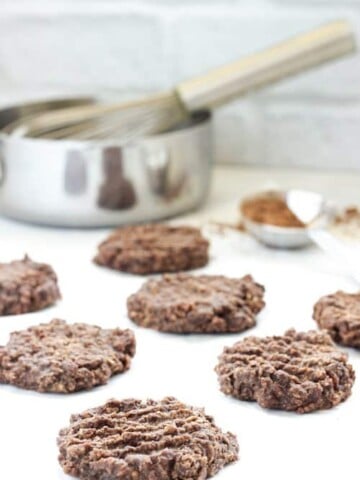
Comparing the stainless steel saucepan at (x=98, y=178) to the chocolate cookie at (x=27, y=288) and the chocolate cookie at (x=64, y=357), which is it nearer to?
the chocolate cookie at (x=27, y=288)

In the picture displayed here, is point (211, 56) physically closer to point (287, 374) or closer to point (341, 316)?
point (341, 316)

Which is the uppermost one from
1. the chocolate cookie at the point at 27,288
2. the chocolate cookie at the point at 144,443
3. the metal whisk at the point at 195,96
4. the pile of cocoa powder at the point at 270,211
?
the metal whisk at the point at 195,96

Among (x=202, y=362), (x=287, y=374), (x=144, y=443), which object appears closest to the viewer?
(x=144, y=443)

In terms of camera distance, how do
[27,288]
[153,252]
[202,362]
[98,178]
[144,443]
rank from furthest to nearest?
[98,178] → [153,252] → [27,288] → [202,362] → [144,443]

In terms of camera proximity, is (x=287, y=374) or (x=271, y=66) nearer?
(x=287, y=374)

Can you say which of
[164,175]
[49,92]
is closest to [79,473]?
[164,175]

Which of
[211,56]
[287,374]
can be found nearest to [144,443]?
[287,374]

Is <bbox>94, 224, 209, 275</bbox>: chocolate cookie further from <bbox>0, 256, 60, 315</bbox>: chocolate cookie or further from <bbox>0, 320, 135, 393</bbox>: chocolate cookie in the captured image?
<bbox>0, 320, 135, 393</bbox>: chocolate cookie

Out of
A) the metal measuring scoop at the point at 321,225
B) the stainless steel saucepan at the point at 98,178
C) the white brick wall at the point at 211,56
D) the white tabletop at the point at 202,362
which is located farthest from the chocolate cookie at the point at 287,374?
the white brick wall at the point at 211,56
